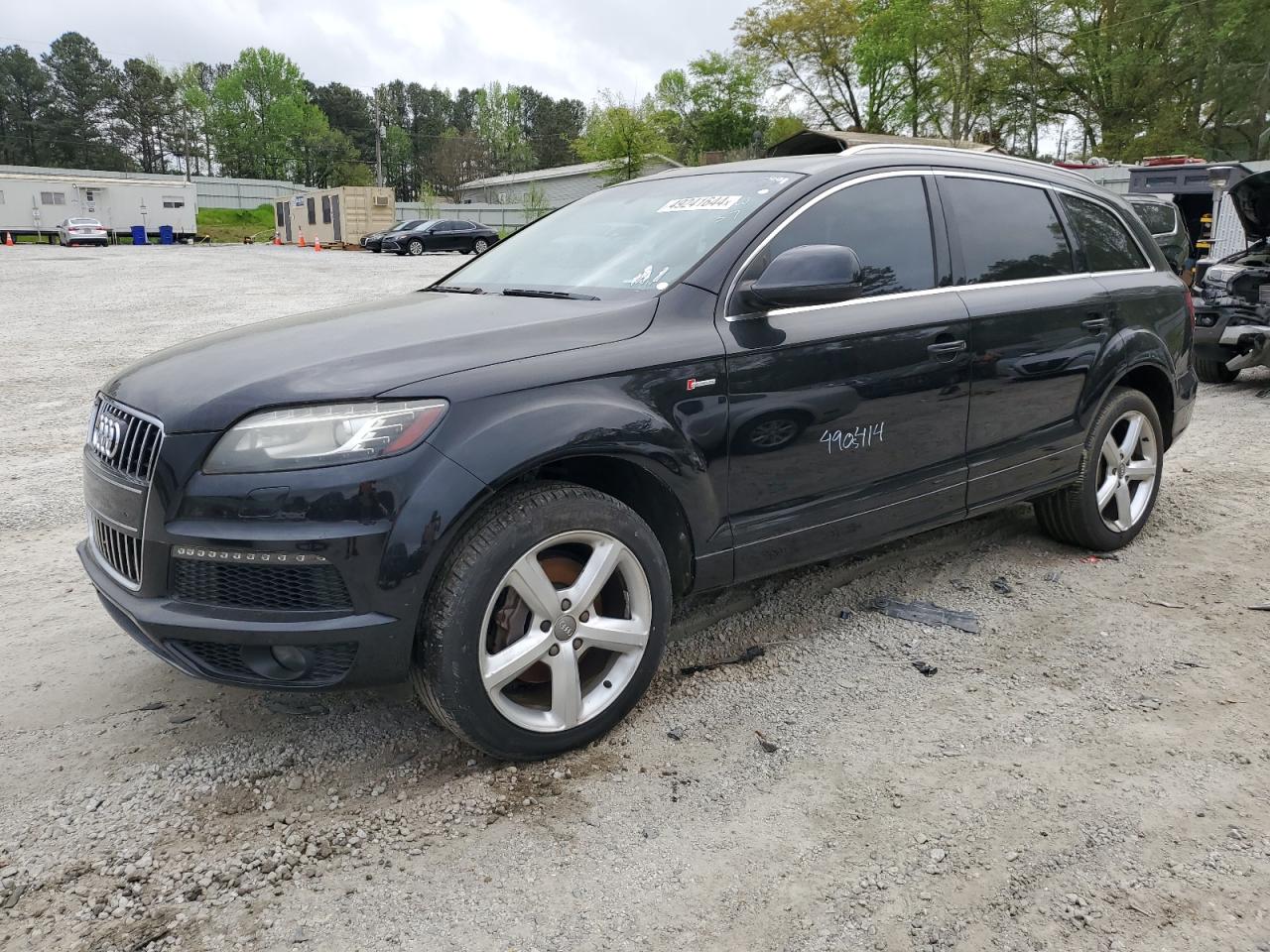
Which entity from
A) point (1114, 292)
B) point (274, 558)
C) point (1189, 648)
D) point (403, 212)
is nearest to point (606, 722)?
point (274, 558)

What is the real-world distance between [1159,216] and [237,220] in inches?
2404

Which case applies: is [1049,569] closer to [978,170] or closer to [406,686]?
[978,170]

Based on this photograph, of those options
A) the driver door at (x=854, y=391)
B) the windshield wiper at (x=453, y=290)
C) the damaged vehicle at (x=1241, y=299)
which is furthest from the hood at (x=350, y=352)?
the damaged vehicle at (x=1241, y=299)

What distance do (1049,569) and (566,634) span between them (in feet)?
8.78

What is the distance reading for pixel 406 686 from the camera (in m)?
3.29

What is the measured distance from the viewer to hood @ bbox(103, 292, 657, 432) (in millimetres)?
2518

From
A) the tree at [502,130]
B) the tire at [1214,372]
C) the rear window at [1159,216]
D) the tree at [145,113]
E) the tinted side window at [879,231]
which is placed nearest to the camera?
the tinted side window at [879,231]

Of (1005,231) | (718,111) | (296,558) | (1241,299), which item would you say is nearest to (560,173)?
(718,111)

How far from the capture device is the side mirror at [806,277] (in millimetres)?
3010

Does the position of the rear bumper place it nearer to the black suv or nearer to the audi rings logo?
the black suv

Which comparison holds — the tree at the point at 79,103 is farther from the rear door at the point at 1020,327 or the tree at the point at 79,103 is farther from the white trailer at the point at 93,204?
the rear door at the point at 1020,327

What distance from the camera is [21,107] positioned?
8125cm

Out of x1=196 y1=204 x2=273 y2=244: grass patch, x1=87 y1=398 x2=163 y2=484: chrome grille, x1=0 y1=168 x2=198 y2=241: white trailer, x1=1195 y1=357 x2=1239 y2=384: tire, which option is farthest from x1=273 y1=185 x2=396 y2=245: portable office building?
x1=87 y1=398 x2=163 y2=484: chrome grille

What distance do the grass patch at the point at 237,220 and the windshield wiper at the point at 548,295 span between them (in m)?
56.8
